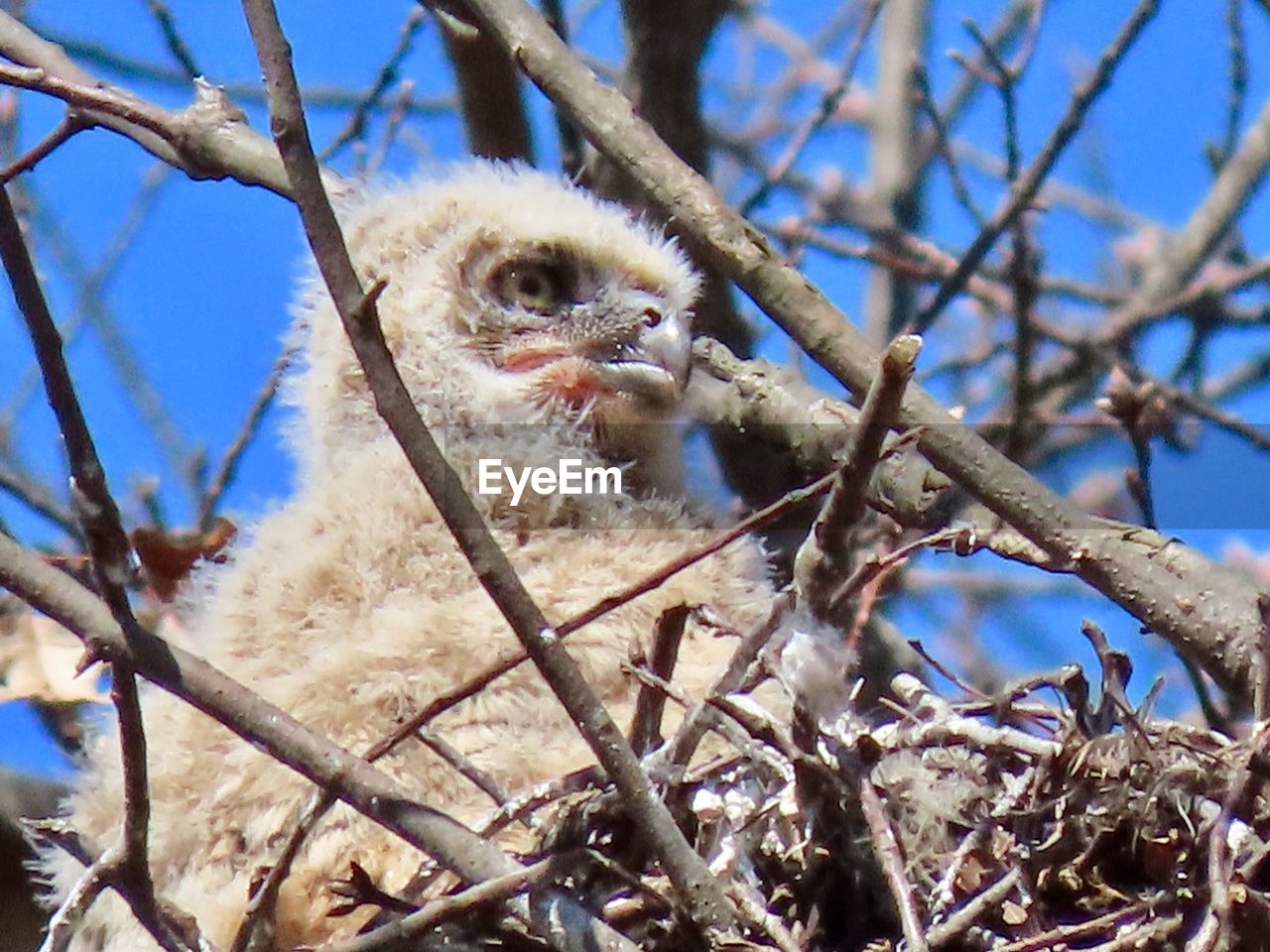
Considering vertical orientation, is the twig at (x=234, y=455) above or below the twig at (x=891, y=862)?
above

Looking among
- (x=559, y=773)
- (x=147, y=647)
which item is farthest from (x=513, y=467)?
(x=147, y=647)

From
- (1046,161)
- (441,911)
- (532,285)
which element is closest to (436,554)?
(532,285)

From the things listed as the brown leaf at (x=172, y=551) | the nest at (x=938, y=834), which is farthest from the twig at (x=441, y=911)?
the brown leaf at (x=172, y=551)

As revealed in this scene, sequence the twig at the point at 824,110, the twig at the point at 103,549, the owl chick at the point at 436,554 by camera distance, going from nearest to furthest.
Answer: the twig at the point at 103,549
the owl chick at the point at 436,554
the twig at the point at 824,110

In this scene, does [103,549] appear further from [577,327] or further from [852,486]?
[577,327]

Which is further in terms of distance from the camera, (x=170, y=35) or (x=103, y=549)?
(x=170, y=35)

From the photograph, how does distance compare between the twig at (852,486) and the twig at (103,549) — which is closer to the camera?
the twig at (852,486)

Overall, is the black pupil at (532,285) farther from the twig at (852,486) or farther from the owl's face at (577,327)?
the twig at (852,486)

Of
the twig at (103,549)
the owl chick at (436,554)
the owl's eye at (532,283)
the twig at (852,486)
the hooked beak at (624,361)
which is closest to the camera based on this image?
the twig at (852,486)
